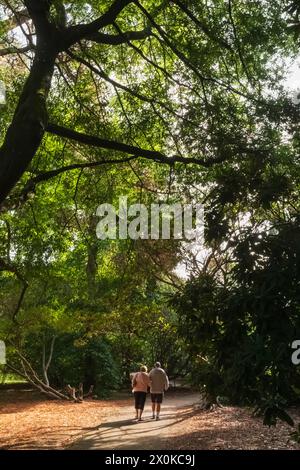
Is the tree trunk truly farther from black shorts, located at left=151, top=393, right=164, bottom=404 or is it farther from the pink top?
black shorts, located at left=151, top=393, right=164, bottom=404

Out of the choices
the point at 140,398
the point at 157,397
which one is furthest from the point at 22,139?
the point at 157,397

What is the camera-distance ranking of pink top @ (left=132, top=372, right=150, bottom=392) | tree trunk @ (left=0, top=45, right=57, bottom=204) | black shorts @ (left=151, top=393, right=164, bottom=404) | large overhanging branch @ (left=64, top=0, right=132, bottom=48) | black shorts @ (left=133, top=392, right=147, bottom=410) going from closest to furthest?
tree trunk @ (left=0, top=45, right=57, bottom=204) → large overhanging branch @ (left=64, top=0, right=132, bottom=48) → black shorts @ (left=133, top=392, right=147, bottom=410) → pink top @ (left=132, top=372, right=150, bottom=392) → black shorts @ (left=151, top=393, right=164, bottom=404)

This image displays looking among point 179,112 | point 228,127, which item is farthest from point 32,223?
point 228,127

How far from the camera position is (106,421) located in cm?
1424

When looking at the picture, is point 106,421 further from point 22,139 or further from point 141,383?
point 22,139

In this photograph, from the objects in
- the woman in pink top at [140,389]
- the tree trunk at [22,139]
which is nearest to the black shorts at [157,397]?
the woman in pink top at [140,389]

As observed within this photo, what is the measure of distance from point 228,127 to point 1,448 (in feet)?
28.2

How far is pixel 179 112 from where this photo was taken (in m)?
9.09

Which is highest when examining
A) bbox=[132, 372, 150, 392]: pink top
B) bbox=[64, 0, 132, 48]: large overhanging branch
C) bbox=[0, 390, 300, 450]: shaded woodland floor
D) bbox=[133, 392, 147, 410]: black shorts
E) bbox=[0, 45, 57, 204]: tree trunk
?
bbox=[64, 0, 132, 48]: large overhanging branch

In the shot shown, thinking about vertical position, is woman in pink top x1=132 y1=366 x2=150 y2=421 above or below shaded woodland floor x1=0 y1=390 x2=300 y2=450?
above

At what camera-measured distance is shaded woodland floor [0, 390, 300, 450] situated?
979 centimetres

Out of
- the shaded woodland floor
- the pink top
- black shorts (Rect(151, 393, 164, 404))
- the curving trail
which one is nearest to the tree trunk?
the curving trail

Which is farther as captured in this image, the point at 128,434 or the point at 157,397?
the point at 157,397

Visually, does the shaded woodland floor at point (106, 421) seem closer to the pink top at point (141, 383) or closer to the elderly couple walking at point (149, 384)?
the elderly couple walking at point (149, 384)
